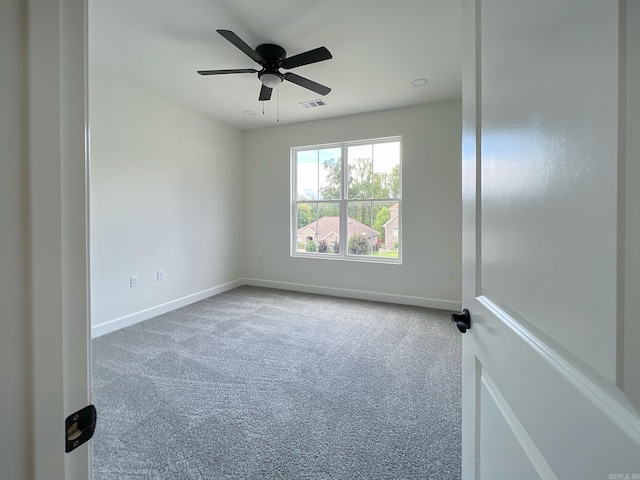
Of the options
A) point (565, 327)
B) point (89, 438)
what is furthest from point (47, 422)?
point (565, 327)

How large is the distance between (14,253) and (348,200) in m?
4.13

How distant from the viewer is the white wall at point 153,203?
2.93m

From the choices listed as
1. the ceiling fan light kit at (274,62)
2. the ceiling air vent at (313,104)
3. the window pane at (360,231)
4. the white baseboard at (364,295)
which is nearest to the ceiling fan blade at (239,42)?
the ceiling fan light kit at (274,62)

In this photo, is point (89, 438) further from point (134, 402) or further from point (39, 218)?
point (134, 402)

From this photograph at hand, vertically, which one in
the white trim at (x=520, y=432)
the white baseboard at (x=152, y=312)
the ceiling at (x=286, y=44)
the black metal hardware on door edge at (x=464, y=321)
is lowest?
the white baseboard at (x=152, y=312)

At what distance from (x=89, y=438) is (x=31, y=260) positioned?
12.9 inches

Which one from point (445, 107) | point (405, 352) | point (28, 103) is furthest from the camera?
point (445, 107)

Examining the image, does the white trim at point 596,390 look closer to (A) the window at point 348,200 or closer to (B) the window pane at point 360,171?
(A) the window at point 348,200

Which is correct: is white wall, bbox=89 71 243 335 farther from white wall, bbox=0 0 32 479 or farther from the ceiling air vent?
white wall, bbox=0 0 32 479

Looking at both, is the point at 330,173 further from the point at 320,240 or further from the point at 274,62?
the point at 274,62

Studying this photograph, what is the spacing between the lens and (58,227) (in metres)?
0.41

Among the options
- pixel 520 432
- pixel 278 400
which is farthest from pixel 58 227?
pixel 278 400

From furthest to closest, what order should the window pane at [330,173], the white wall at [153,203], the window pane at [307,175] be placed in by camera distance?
the window pane at [307,175], the window pane at [330,173], the white wall at [153,203]

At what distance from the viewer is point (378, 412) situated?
1.77 m
